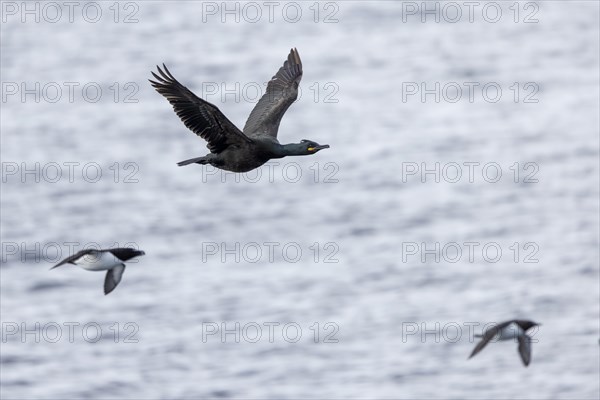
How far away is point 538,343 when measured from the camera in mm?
29859

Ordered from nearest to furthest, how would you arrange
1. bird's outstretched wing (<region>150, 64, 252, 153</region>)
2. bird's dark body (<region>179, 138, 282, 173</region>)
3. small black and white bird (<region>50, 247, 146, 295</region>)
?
bird's outstretched wing (<region>150, 64, 252, 153</region>), small black and white bird (<region>50, 247, 146, 295</region>), bird's dark body (<region>179, 138, 282, 173</region>)

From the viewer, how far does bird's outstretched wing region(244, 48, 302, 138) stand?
64.2ft

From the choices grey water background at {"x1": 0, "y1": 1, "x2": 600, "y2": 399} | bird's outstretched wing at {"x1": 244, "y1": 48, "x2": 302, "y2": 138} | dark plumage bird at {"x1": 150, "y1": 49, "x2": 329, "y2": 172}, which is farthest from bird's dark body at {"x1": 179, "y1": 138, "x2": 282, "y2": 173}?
grey water background at {"x1": 0, "y1": 1, "x2": 600, "y2": 399}

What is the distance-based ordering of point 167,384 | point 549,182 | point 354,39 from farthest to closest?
point 354,39
point 549,182
point 167,384

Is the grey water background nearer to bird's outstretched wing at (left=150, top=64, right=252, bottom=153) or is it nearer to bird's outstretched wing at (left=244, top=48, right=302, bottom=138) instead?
bird's outstretched wing at (left=244, top=48, right=302, bottom=138)

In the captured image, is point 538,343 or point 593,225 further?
→ point 593,225

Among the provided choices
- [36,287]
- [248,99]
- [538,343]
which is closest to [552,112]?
[248,99]

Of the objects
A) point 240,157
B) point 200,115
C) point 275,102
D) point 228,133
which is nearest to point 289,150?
point 240,157

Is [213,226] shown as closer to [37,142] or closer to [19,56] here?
[37,142]

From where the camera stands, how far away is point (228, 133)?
17.8 meters

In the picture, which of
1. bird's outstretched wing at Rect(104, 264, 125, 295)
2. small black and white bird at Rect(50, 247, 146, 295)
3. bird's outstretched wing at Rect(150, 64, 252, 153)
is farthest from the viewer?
bird's outstretched wing at Rect(104, 264, 125, 295)

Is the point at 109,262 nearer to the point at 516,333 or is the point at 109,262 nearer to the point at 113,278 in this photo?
the point at 113,278

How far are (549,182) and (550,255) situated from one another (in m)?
5.04

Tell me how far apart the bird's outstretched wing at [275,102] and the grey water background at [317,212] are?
952 cm
